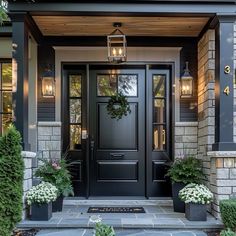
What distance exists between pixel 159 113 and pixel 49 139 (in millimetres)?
1693

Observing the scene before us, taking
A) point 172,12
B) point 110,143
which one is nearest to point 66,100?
point 110,143

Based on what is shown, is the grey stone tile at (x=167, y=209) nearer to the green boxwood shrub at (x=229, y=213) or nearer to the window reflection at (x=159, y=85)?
the green boxwood shrub at (x=229, y=213)

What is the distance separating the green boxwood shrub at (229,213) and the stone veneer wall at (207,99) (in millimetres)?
888

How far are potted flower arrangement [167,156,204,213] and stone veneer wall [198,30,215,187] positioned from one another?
6.2 inches

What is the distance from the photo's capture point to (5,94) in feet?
19.3

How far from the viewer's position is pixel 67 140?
5.99m

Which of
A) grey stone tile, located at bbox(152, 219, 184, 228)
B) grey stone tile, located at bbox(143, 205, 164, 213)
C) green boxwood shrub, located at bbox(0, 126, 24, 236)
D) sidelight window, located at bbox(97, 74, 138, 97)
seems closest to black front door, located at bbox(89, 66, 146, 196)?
sidelight window, located at bbox(97, 74, 138, 97)

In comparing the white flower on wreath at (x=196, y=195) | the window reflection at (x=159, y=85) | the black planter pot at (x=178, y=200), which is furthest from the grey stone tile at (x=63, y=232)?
the window reflection at (x=159, y=85)

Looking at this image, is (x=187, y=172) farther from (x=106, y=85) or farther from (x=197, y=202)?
(x=106, y=85)

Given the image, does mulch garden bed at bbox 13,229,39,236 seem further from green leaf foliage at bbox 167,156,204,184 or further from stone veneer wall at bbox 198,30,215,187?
stone veneer wall at bbox 198,30,215,187

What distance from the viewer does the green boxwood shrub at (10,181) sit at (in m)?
3.90

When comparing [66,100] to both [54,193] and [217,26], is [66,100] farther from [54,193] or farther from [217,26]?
[217,26]

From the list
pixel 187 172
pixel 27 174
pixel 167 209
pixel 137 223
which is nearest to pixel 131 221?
pixel 137 223

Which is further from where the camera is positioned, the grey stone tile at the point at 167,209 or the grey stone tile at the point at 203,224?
the grey stone tile at the point at 167,209
